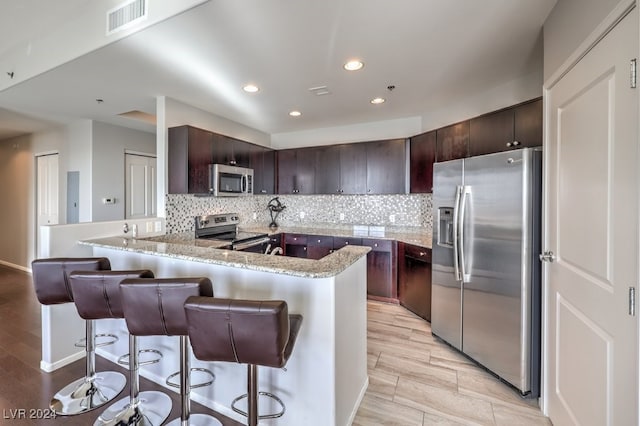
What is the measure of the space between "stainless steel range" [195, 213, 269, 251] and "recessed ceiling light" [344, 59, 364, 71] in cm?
229

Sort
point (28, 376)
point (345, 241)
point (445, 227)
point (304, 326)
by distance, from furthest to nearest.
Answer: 1. point (345, 241)
2. point (445, 227)
3. point (28, 376)
4. point (304, 326)

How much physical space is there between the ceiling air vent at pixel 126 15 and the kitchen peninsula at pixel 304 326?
62.4 inches

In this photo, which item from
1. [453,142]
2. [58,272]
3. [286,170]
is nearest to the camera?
[58,272]

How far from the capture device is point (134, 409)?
171cm

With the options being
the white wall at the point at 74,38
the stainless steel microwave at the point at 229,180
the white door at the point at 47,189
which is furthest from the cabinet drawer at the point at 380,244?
the white door at the point at 47,189

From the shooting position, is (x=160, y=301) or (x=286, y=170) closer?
(x=160, y=301)

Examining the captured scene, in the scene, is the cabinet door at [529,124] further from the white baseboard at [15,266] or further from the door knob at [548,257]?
the white baseboard at [15,266]

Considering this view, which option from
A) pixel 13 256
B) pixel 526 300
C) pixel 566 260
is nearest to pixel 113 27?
pixel 566 260

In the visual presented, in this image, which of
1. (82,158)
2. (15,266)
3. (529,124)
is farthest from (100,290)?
(15,266)

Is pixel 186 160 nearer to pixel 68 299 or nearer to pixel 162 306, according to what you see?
pixel 68 299

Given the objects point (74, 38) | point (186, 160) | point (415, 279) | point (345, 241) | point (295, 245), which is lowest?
point (415, 279)

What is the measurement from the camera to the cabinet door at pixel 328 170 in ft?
14.1

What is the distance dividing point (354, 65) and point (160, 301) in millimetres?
2292

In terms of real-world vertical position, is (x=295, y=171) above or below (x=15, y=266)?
above
